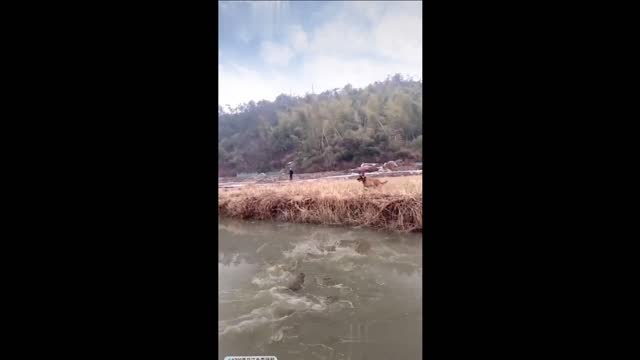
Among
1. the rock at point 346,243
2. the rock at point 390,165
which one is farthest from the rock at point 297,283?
the rock at point 390,165

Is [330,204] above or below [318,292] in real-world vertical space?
above

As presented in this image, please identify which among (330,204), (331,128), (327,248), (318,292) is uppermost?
(331,128)

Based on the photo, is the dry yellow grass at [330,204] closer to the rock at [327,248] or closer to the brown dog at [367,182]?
the brown dog at [367,182]

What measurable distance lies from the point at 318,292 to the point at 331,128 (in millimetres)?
851

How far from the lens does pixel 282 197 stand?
5.16ft

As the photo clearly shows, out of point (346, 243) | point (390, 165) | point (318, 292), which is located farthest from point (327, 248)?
point (390, 165)

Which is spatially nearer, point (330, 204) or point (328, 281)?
point (328, 281)

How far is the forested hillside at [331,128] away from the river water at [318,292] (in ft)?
1.20

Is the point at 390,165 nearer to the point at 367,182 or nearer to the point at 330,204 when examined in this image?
the point at 367,182

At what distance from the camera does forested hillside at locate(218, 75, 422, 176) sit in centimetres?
152

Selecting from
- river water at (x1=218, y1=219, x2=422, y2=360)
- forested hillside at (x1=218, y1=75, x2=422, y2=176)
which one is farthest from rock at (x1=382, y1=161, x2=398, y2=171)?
river water at (x1=218, y1=219, x2=422, y2=360)

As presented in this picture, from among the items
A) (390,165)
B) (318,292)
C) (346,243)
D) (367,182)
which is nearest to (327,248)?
(346,243)

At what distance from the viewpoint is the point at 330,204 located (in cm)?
159
